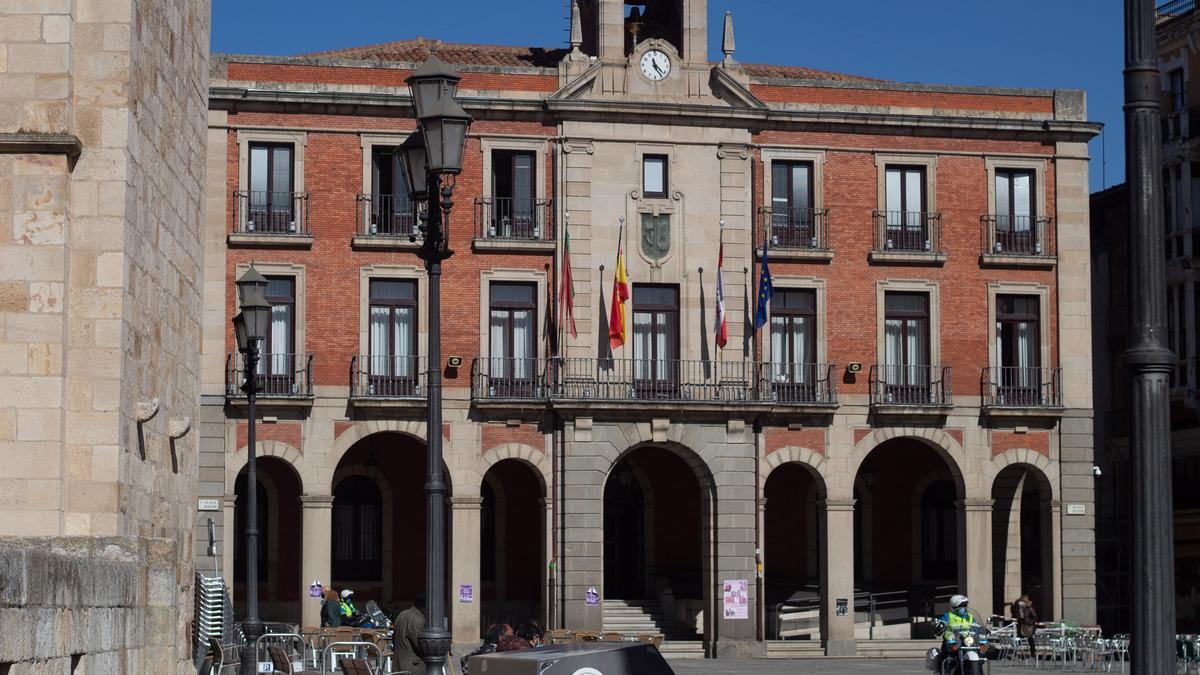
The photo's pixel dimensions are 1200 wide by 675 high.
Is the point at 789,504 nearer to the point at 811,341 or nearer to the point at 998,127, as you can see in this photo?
the point at 811,341

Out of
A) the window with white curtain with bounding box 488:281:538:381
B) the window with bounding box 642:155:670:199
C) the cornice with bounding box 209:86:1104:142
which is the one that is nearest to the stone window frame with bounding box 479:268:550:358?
the window with white curtain with bounding box 488:281:538:381

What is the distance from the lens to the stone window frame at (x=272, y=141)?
41.1 m

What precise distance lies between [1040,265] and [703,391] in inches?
314

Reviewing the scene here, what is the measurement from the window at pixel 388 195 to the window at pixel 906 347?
10.3 meters

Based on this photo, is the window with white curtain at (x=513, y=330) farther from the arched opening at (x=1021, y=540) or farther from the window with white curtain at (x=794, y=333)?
the arched opening at (x=1021, y=540)

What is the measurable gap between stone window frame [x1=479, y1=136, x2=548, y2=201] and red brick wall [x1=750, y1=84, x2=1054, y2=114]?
4626 mm

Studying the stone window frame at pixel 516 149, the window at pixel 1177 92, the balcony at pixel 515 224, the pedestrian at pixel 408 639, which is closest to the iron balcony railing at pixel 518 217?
the balcony at pixel 515 224

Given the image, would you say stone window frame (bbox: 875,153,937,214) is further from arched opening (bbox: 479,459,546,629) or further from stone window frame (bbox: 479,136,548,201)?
arched opening (bbox: 479,459,546,629)

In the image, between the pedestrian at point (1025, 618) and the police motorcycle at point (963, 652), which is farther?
the pedestrian at point (1025, 618)

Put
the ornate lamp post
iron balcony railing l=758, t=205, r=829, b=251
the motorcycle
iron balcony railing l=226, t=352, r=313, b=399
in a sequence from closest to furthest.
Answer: the ornate lamp post → the motorcycle → iron balcony railing l=226, t=352, r=313, b=399 → iron balcony railing l=758, t=205, r=829, b=251

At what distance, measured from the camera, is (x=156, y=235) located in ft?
55.1

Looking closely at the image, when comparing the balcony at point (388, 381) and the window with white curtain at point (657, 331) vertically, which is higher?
the window with white curtain at point (657, 331)

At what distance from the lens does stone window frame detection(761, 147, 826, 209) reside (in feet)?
141

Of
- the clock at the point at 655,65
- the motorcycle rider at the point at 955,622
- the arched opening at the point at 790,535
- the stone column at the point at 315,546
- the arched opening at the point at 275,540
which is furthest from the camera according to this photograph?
the arched opening at the point at 790,535
